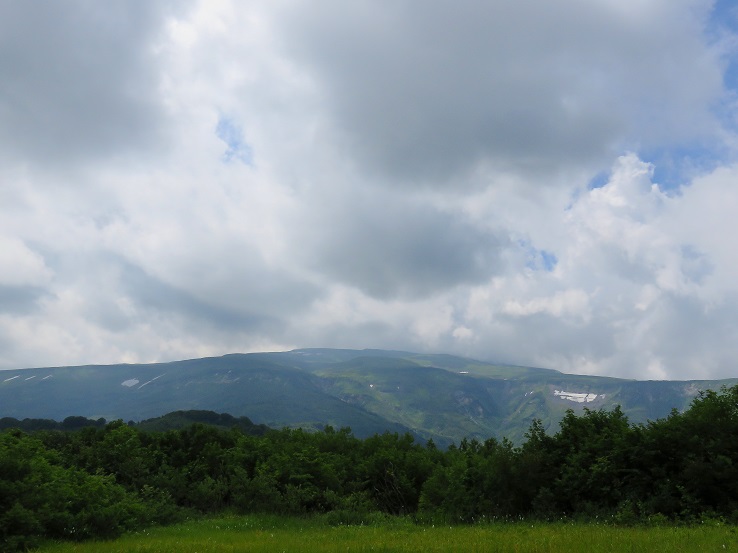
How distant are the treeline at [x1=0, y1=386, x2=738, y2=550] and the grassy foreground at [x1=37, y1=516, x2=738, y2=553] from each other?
5.78 feet

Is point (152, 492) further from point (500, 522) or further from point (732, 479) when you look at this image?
point (732, 479)

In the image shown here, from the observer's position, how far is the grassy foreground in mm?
13047

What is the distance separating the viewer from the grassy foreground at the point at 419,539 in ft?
42.8

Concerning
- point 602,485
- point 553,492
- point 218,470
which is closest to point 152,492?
point 218,470

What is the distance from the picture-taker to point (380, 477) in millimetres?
31344

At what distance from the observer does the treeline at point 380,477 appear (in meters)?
17.5

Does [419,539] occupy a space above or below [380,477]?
above

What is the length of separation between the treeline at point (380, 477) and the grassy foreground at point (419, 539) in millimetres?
1761

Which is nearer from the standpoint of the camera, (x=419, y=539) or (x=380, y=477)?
(x=419, y=539)

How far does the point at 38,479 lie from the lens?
1688 centimetres

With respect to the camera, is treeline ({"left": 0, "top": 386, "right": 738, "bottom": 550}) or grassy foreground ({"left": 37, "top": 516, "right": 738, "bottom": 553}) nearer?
grassy foreground ({"left": 37, "top": 516, "right": 738, "bottom": 553})

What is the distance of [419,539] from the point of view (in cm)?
1586

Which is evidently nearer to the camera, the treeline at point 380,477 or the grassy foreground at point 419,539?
the grassy foreground at point 419,539

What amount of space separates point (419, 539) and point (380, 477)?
52.4 feet
